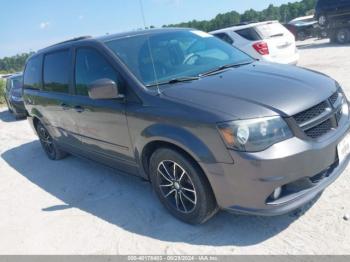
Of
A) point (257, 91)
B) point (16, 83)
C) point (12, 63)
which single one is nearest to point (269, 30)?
point (257, 91)

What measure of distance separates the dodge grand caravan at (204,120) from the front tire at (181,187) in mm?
11

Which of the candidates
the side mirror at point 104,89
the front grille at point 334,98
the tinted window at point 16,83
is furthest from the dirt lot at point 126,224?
the tinted window at point 16,83

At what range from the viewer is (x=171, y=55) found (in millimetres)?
4039

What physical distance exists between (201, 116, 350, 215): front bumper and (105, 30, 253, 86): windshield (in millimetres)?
1238

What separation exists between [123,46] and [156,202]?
1798mm

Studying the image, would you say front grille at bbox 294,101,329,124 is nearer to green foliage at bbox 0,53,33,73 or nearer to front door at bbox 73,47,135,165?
front door at bbox 73,47,135,165

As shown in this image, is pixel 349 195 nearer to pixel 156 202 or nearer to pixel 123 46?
pixel 156 202

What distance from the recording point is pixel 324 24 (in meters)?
17.9

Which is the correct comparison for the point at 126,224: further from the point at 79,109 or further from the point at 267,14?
the point at 267,14

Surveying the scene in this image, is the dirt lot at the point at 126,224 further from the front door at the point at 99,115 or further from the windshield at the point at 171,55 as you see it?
the windshield at the point at 171,55

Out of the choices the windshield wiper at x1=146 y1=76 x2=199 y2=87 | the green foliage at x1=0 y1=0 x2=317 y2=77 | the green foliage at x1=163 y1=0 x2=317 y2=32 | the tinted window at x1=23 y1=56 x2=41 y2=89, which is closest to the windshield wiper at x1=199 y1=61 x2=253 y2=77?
the windshield wiper at x1=146 y1=76 x2=199 y2=87

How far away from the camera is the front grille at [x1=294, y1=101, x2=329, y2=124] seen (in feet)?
9.64

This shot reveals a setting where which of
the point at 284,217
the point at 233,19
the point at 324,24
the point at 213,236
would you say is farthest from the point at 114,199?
the point at 233,19

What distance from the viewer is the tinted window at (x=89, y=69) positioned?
3971 millimetres
